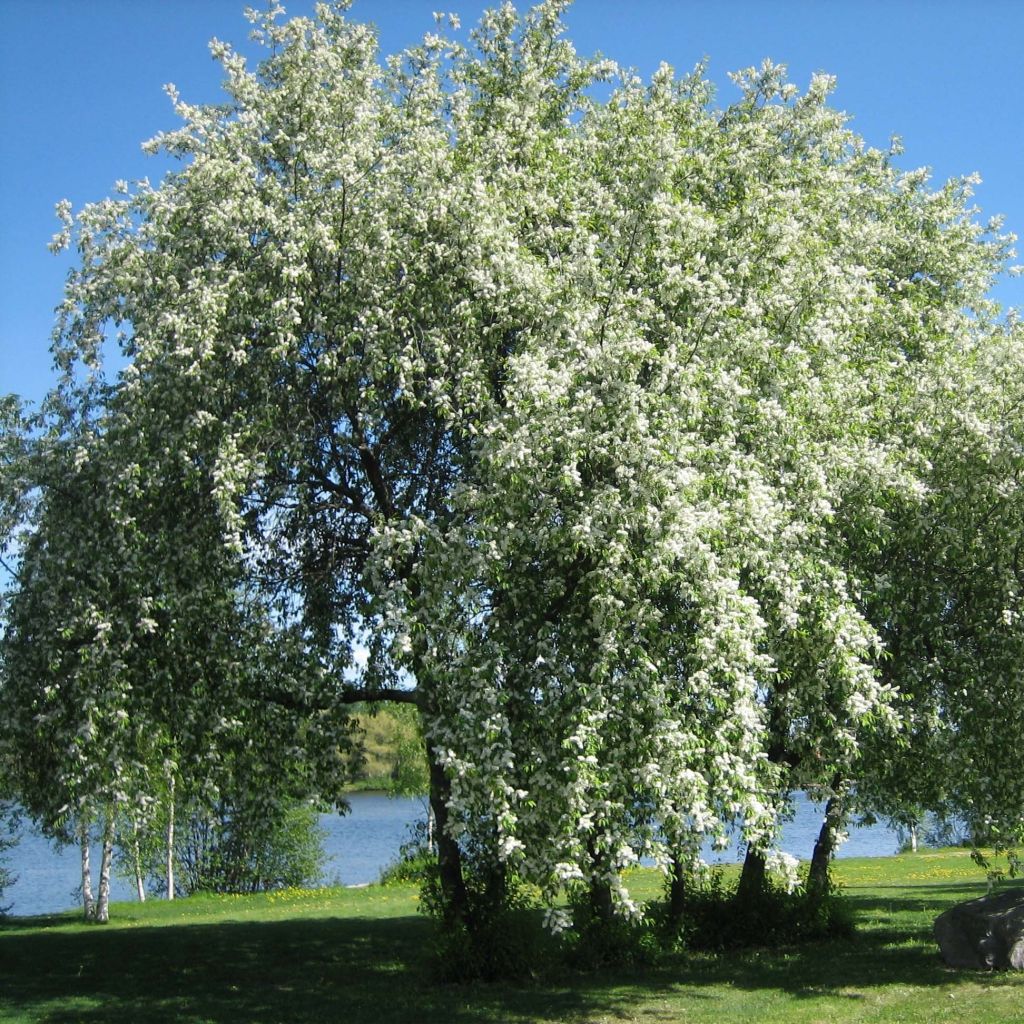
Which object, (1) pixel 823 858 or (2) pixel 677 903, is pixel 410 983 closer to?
(2) pixel 677 903

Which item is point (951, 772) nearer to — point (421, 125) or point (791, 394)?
point (791, 394)

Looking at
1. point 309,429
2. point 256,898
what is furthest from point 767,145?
point 256,898

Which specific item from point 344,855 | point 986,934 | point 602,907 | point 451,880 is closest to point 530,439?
point 451,880

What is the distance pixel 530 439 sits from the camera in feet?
41.8

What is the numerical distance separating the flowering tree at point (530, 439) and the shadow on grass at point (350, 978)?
7.08 feet

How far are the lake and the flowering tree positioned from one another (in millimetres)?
21687

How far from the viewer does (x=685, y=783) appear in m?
12.2

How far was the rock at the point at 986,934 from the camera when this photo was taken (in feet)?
55.2

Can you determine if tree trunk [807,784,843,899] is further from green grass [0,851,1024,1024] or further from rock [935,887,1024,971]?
rock [935,887,1024,971]

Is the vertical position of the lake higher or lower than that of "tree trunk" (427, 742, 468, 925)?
lower

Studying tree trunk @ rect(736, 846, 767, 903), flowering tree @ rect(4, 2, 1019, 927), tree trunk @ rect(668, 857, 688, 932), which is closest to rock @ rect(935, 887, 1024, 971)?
flowering tree @ rect(4, 2, 1019, 927)

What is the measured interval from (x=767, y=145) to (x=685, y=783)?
12.6m

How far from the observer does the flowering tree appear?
12711 mm

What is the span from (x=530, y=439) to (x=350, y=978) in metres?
11.0
